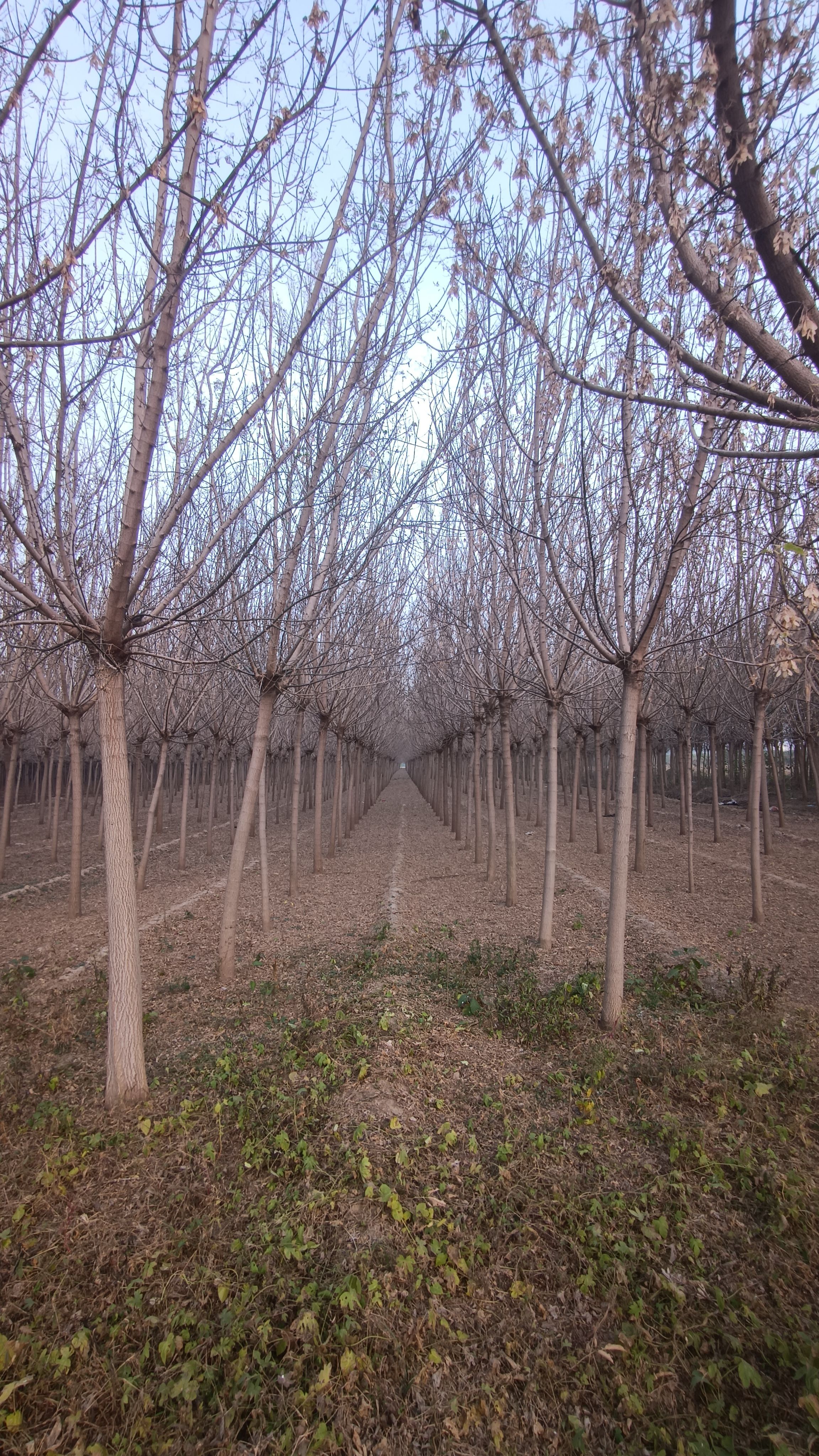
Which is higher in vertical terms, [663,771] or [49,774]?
[663,771]

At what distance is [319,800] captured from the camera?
41.9 feet

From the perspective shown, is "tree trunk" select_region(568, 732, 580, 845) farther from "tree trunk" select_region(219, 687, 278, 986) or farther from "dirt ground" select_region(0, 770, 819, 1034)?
"tree trunk" select_region(219, 687, 278, 986)

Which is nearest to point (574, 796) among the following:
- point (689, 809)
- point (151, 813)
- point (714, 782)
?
point (714, 782)

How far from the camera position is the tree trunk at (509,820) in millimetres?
9047

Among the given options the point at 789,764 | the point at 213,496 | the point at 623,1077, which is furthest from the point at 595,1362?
the point at 789,764

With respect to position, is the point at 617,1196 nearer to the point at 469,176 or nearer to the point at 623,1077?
the point at 623,1077

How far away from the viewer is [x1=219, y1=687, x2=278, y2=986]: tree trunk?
19.5 feet

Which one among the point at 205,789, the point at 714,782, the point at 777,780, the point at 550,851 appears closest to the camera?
the point at 550,851

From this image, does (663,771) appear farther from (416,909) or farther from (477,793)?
(416,909)

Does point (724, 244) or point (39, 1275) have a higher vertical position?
point (724, 244)

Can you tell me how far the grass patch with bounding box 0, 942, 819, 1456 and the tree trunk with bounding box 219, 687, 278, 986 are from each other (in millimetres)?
1562

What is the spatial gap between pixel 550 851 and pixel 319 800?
264 inches

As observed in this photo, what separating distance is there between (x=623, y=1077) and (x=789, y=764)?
1329 inches

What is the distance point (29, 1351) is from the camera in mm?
2340
